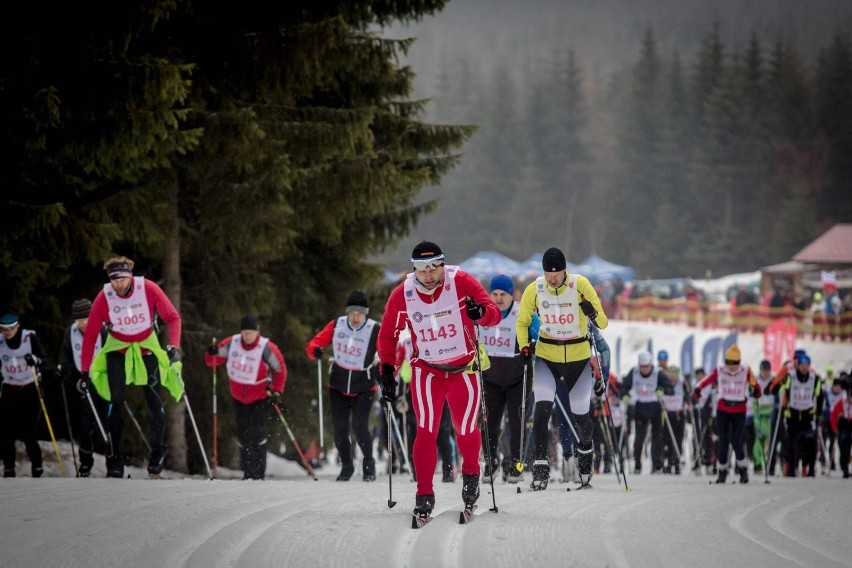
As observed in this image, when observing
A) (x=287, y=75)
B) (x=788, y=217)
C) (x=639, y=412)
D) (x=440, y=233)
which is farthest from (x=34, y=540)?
(x=440, y=233)

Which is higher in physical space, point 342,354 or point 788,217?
point 788,217

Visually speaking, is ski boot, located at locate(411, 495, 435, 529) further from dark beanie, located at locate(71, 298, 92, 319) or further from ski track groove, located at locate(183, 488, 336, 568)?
dark beanie, located at locate(71, 298, 92, 319)

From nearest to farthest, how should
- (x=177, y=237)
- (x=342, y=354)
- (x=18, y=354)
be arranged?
(x=18, y=354)
(x=342, y=354)
(x=177, y=237)

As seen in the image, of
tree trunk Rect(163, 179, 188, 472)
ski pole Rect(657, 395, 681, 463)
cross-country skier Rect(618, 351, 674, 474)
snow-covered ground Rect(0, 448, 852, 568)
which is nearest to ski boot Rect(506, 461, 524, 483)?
snow-covered ground Rect(0, 448, 852, 568)

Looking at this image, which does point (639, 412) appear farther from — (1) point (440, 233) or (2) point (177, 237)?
(1) point (440, 233)

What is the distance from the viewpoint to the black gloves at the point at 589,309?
1045 centimetres

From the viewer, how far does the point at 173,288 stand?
55.5ft

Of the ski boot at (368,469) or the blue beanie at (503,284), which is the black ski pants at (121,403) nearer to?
the ski boot at (368,469)

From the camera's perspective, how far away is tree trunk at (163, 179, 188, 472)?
54.9 feet

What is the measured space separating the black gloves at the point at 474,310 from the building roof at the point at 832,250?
2214 inches

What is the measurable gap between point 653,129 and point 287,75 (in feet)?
302

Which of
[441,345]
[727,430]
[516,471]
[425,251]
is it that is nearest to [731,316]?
[727,430]

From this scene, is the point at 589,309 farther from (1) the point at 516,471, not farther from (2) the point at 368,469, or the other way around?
(2) the point at 368,469

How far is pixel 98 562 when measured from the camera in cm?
617
